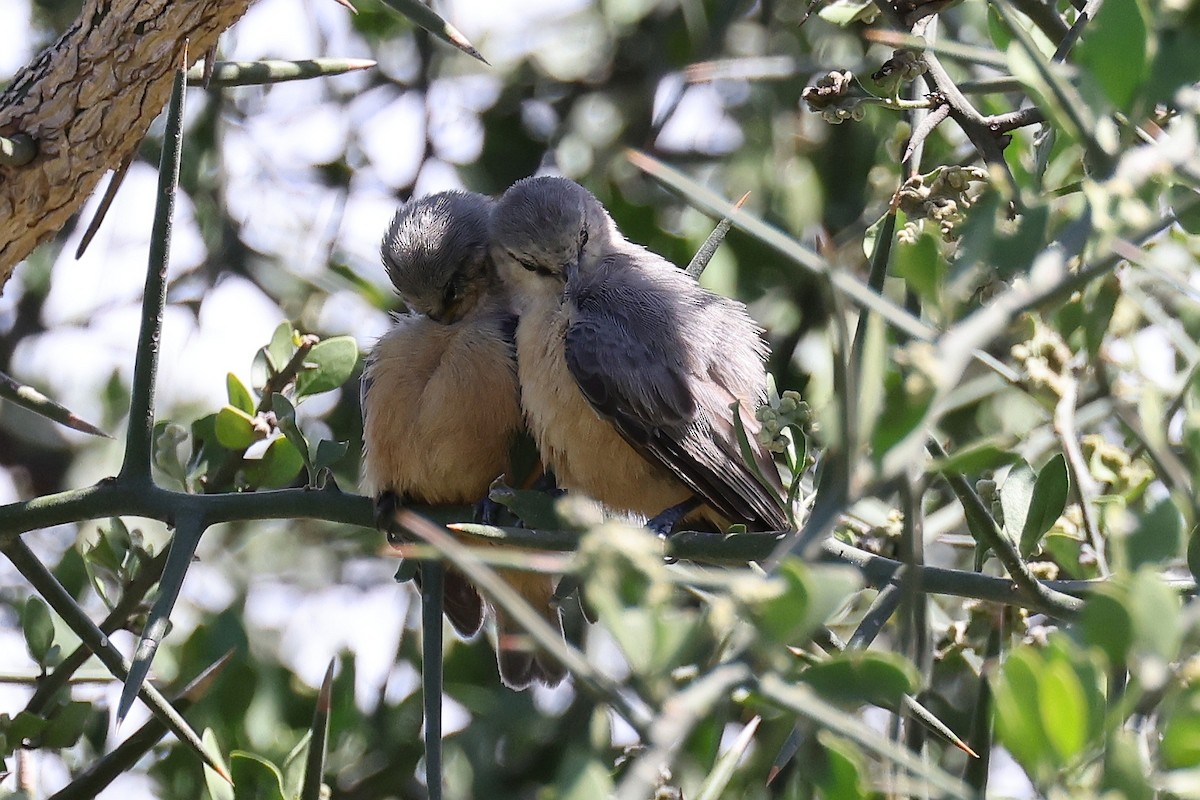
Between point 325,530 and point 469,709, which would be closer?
point 469,709

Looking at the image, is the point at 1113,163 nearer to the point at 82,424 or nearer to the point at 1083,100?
the point at 1083,100

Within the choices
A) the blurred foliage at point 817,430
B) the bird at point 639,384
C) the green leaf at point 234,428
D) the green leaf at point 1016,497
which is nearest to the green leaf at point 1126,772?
the blurred foliage at point 817,430

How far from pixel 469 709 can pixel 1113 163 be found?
2869 mm

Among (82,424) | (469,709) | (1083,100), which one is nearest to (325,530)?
(469,709)

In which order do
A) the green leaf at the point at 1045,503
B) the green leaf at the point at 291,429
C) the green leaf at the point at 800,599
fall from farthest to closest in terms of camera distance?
the green leaf at the point at 291,429 → the green leaf at the point at 1045,503 → the green leaf at the point at 800,599

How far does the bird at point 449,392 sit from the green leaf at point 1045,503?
131 centimetres

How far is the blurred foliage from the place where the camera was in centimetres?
100

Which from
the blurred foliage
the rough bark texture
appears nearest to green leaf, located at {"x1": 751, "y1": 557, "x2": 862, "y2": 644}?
the blurred foliage

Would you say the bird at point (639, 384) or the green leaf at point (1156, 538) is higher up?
the green leaf at point (1156, 538)

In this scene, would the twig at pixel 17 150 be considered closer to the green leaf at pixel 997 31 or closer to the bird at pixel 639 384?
the bird at pixel 639 384

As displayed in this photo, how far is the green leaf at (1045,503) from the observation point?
1.95 m

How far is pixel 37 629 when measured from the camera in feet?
8.66

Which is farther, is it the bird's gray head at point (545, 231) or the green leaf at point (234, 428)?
the bird's gray head at point (545, 231)

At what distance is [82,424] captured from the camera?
232cm
